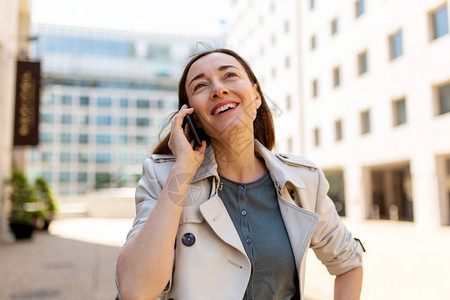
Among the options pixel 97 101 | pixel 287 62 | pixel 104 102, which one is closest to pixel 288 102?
pixel 287 62

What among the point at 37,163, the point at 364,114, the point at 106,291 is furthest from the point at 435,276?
the point at 37,163

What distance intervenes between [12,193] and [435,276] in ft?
40.1

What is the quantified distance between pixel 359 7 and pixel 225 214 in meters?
23.6

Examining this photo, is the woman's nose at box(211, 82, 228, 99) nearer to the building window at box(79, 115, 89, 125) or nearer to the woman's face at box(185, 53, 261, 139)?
the woman's face at box(185, 53, 261, 139)

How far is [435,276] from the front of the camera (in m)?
6.80

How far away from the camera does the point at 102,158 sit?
73312 mm

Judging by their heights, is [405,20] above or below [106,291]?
above

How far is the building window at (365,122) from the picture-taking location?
71.6ft

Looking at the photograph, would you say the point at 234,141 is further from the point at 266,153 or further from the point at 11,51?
the point at 11,51

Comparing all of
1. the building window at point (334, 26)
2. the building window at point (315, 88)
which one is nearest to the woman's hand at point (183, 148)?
the building window at point (334, 26)

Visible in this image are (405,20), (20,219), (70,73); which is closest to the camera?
(20,219)

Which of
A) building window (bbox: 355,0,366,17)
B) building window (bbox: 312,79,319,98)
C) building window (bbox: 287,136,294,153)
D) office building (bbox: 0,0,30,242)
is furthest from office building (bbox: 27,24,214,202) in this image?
office building (bbox: 0,0,30,242)

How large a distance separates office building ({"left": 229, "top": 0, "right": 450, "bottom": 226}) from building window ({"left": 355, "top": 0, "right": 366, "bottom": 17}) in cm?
5

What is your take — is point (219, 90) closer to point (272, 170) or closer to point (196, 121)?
point (196, 121)
